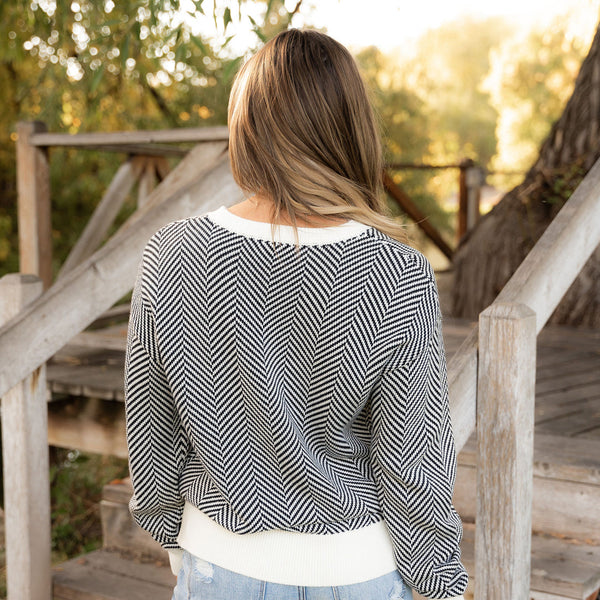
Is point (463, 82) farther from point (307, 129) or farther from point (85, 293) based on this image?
point (307, 129)

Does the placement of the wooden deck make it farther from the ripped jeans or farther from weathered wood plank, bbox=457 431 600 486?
the ripped jeans

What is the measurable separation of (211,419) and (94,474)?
5.17m

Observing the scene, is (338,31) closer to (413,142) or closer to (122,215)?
(122,215)

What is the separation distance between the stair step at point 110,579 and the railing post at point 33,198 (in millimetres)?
1602

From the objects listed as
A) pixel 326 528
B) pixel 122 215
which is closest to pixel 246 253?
pixel 326 528

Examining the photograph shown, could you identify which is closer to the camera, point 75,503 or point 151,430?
point 151,430

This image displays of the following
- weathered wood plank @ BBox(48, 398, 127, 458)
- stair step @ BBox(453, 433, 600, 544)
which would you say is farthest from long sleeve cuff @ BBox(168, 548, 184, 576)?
weathered wood plank @ BBox(48, 398, 127, 458)

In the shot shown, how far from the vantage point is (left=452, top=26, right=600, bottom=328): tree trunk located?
532cm

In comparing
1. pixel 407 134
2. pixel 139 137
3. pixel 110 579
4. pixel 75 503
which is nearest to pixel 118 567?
pixel 110 579

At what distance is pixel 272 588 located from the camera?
4.43 ft

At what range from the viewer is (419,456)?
1340 millimetres

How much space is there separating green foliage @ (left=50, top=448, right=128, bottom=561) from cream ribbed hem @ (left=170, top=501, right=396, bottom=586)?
12.1 ft

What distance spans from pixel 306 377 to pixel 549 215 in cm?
464

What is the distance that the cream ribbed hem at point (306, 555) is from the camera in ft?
4.41
